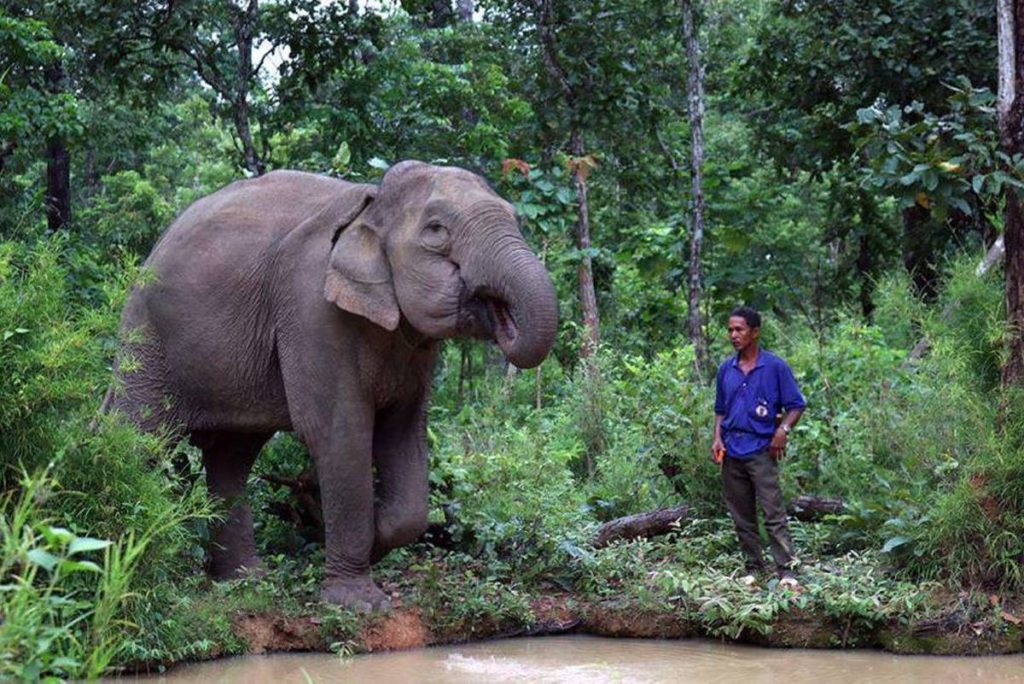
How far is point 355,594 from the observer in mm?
8336

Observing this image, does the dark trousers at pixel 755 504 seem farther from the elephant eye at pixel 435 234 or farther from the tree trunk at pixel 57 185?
the tree trunk at pixel 57 185

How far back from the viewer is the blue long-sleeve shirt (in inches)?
348

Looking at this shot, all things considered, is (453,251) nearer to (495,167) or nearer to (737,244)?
(495,167)

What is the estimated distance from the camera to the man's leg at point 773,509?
8758 millimetres

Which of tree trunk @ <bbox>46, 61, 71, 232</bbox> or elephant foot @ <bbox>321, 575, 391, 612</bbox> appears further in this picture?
tree trunk @ <bbox>46, 61, 71, 232</bbox>

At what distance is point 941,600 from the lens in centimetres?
817

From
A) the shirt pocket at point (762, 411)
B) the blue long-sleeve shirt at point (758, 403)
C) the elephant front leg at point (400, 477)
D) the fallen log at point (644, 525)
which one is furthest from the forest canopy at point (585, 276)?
the shirt pocket at point (762, 411)

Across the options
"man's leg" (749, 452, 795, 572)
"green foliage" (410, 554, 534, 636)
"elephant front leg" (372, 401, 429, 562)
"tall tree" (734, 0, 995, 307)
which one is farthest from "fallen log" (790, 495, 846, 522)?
"tall tree" (734, 0, 995, 307)

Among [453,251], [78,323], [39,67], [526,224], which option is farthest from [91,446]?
[39,67]

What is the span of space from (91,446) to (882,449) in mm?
5200

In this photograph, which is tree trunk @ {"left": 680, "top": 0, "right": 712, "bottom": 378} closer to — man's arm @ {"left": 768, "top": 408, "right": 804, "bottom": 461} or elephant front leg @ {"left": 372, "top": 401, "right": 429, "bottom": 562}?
man's arm @ {"left": 768, "top": 408, "right": 804, "bottom": 461}

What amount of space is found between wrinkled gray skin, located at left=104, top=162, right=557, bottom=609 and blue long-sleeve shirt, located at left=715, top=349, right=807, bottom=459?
Result: 5.56 ft

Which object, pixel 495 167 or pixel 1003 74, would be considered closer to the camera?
pixel 1003 74

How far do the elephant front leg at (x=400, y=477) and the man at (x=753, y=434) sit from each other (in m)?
1.79
